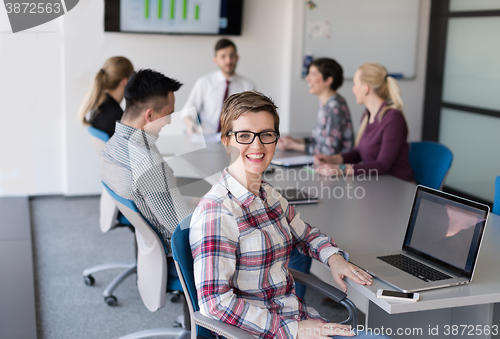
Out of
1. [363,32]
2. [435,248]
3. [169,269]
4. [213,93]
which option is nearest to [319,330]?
[435,248]

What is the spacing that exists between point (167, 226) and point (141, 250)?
18 cm

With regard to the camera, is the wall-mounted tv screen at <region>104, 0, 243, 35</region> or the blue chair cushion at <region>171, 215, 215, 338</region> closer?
the blue chair cushion at <region>171, 215, 215, 338</region>

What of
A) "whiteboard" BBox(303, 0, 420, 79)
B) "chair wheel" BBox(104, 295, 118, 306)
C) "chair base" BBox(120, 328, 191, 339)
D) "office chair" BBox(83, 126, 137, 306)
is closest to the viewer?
"chair base" BBox(120, 328, 191, 339)

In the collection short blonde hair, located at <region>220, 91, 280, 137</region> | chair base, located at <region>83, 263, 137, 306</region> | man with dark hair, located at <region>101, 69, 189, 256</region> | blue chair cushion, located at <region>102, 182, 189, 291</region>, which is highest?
short blonde hair, located at <region>220, 91, 280, 137</region>

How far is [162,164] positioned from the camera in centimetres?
197

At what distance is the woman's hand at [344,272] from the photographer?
4.93 ft

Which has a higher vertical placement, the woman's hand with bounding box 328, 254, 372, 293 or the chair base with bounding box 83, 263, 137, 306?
the woman's hand with bounding box 328, 254, 372, 293

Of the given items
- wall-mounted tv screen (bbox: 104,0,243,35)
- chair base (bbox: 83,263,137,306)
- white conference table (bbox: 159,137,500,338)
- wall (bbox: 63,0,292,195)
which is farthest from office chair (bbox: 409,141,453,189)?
wall-mounted tv screen (bbox: 104,0,243,35)

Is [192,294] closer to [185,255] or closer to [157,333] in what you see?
[185,255]

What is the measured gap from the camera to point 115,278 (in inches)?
116

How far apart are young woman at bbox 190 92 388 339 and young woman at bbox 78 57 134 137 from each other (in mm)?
1726

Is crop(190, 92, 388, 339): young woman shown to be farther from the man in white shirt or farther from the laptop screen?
the man in white shirt

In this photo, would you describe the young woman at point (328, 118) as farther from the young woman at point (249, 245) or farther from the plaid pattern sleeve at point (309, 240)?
the young woman at point (249, 245)

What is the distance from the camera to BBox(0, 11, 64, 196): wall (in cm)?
347
